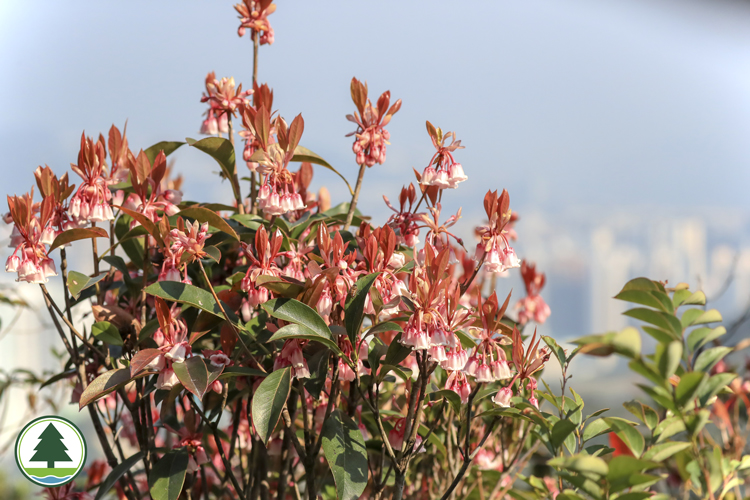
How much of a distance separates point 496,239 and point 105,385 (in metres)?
0.56

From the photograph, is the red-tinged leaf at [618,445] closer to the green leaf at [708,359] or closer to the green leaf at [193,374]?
the green leaf at [708,359]

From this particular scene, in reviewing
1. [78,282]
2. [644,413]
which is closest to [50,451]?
[78,282]

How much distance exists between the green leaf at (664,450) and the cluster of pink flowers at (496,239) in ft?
0.91

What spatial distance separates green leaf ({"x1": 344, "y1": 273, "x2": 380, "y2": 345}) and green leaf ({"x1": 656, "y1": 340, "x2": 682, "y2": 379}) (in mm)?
325

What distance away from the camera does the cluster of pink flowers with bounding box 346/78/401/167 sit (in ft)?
2.98

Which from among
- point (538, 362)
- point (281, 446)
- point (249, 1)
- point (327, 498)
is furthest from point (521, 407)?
point (249, 1)

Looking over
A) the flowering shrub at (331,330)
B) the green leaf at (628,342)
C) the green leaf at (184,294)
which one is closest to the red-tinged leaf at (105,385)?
the flowering shrub at (331,330)

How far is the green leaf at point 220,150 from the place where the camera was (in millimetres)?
936

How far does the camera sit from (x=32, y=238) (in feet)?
2.67

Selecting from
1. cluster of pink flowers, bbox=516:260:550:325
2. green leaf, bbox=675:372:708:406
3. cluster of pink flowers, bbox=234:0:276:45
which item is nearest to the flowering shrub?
green leaf, bbox=675:372:708:406

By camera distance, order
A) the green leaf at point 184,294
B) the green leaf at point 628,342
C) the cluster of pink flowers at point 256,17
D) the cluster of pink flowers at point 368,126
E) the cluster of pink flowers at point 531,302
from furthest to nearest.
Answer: the cluster of pink flowers at point 531,302 < the cluster of pink flowers at point 256,17 < the cluster of pink flowers at point 368,126 < the green leaf at point 184,294 < the green leaf at point 628,342

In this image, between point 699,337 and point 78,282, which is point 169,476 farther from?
point 699,337

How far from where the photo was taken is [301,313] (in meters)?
0.69

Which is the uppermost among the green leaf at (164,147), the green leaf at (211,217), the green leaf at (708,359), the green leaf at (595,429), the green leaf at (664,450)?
the green leaf at (164,147)
